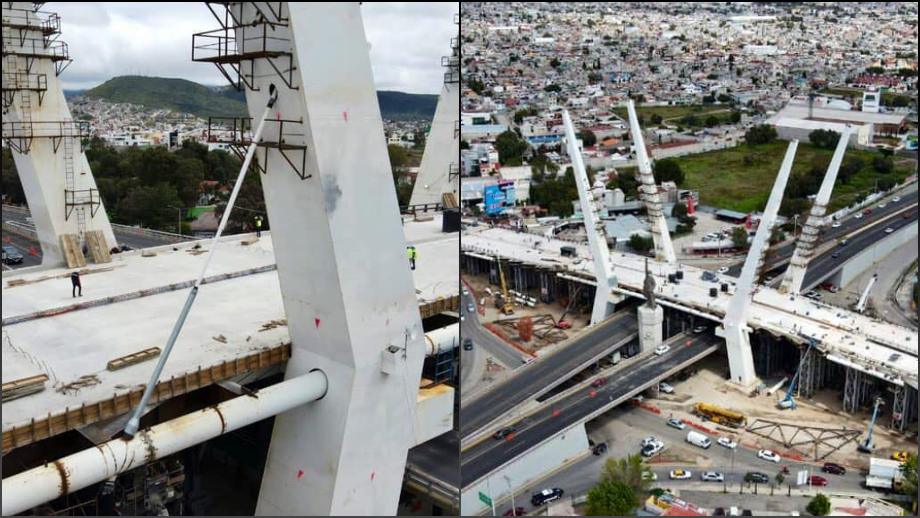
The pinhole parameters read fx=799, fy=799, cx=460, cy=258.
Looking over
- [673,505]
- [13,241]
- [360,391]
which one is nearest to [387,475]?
[360,391]

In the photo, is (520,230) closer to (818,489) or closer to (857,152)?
(818,489)

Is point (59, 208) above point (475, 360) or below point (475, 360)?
above

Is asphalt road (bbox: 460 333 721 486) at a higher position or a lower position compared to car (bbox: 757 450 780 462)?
higher

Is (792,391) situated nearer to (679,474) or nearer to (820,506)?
(679,474)

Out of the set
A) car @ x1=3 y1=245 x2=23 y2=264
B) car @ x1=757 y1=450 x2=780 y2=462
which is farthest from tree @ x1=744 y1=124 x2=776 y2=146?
car @ x1=3 y1=245 x2=23 y2=264

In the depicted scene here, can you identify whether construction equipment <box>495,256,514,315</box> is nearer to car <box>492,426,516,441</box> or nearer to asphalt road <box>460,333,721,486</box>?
asphalt road <box>460,333,721,486</box>

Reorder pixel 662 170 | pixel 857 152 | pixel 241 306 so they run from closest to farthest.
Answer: pixel 241 306 → pixel 662 170 → pixel 857 152

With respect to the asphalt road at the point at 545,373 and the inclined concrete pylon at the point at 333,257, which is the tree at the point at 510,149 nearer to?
the asphalt road at the point at 545,373

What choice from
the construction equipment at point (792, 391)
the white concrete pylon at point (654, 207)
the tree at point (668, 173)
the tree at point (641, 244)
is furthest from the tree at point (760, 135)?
the construction equipment at point (792, 391)
